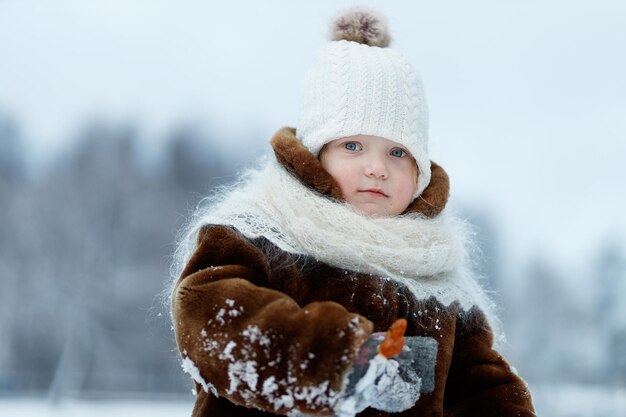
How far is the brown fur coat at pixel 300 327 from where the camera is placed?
6.82ft

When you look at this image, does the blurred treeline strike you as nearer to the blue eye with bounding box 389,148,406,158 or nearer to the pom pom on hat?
the pom pom on hat

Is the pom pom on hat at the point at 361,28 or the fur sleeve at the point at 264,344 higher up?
the pom pom on hat at the point at 361,28

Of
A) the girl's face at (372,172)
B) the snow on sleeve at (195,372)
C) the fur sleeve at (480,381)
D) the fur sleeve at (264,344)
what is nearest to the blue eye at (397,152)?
the girl's face at (372,172)

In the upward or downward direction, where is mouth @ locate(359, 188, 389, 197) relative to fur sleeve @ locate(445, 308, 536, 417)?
upward

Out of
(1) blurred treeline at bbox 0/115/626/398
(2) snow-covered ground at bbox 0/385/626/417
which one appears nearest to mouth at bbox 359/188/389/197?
(2) snow-covered ground at bbox 0/385/626/417

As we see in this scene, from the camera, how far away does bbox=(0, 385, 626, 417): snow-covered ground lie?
15789 millimetres

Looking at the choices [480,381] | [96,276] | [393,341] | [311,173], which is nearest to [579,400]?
[96,276]

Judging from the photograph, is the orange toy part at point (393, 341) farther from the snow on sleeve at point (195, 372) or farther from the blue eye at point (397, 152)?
the blue eye at point (397, 152)

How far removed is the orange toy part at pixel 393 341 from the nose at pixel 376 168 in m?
0.61

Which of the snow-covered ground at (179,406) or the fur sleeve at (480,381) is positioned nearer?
the fur sleeve at (480,381)

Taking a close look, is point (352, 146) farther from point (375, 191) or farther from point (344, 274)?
point (344, 274)

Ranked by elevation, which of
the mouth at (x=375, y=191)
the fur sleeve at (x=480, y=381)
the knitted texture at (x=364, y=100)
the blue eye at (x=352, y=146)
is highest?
the knitted texture at (x=364, y=100)

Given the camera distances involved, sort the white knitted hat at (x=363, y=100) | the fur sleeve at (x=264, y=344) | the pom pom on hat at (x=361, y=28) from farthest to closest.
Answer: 1. the pom pom on hat at (x=361, y=28)
2. the white knitted hat at (x=363, y=100)
3. the fur sleeve at (x=264, y=344)

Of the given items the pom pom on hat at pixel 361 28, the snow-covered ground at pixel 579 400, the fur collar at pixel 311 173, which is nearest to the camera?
the fur collar at pixel 311 173
